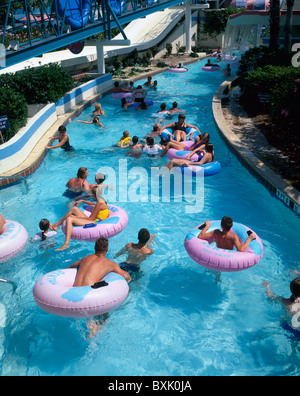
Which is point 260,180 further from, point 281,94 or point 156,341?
point 156,341

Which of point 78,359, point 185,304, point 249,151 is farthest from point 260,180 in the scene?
point 78,359

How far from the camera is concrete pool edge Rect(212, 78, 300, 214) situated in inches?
320

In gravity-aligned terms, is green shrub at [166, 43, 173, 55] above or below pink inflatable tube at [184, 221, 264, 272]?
above

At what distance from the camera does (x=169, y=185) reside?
32.8 feet

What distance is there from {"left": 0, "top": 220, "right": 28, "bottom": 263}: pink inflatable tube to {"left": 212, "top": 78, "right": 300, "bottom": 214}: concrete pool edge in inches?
219

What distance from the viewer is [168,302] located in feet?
20.5

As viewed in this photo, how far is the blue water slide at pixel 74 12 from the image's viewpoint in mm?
14328

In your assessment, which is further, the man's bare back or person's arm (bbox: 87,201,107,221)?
person's arm (bbox: 87,201,107,221)

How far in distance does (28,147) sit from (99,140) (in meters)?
2.82
